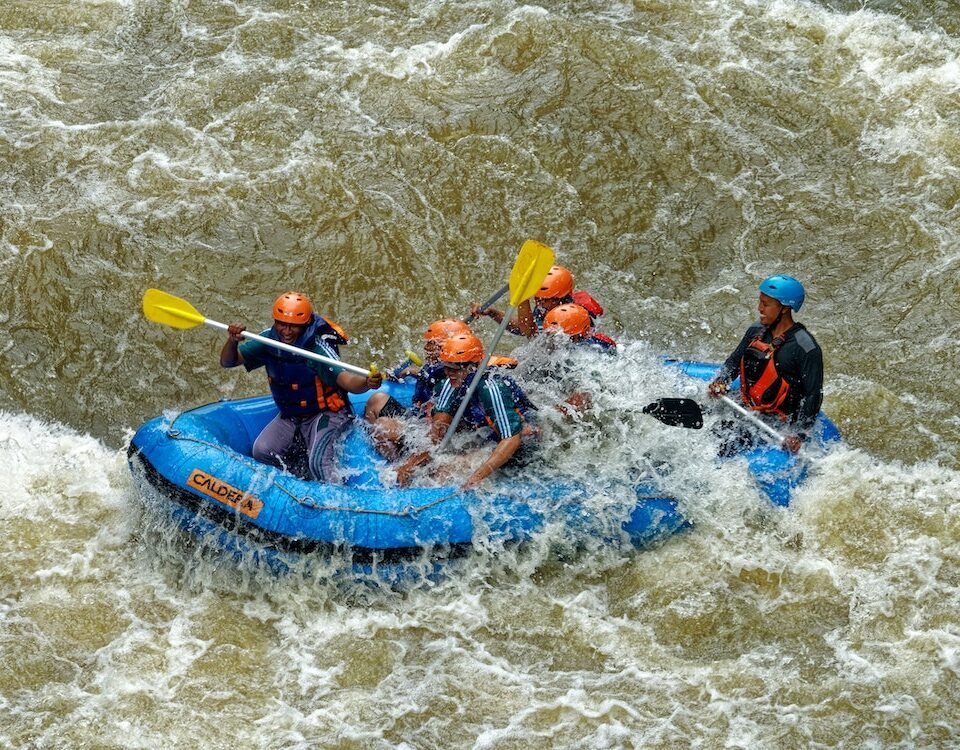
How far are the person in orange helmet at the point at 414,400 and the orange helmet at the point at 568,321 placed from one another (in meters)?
0.63

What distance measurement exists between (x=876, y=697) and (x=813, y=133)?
590 cm

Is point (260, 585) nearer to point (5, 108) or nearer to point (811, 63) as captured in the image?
point (5, 108)

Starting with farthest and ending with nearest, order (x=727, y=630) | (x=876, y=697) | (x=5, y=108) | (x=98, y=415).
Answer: (x=5, y=108) < (x=98, y=415) < (x=727, y=630) < (x=876, y=697)

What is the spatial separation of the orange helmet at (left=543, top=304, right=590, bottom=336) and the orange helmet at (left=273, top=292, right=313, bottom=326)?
149 cm

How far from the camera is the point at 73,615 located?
21.1ft

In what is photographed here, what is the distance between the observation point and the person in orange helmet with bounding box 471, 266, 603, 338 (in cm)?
766

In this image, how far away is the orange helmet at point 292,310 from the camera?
22.1 feet

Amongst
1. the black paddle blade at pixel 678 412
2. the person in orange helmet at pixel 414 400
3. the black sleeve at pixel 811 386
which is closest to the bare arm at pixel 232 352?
the person in orange helmet at pixel 414 400

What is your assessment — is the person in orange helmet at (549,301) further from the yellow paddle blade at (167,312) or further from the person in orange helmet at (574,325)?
the yellow paddle blade at (167,312)

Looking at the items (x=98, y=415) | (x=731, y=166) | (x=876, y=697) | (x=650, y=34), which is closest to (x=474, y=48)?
(x=650, y=34)

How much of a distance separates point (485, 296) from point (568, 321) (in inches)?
81.1

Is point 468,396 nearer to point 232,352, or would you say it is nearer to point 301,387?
point 301,387

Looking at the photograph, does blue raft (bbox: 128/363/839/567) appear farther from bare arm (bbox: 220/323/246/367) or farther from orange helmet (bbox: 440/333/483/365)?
orange helmet (bbox: 440/333/483/365)

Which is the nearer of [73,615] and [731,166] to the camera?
[73,615]
